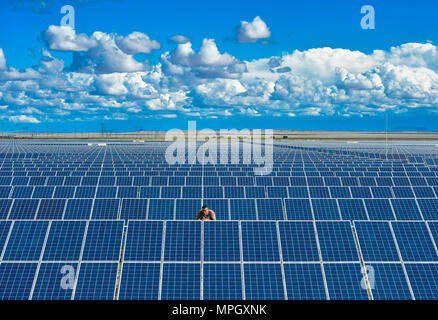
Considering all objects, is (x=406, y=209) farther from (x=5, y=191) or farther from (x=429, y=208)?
(x=5, y=191)

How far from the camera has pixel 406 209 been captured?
17094 mm

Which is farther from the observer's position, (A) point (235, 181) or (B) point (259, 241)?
(A) point (235, 181)

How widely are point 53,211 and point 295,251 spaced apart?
9.75m

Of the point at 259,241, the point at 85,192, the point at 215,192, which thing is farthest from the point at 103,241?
the point at 85,192

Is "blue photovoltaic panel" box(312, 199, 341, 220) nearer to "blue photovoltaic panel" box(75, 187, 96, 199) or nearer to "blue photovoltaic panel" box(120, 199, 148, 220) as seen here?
"blue photovoltaic panel" box(120, 199, 148, 220)

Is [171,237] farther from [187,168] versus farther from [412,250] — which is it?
[187,168]

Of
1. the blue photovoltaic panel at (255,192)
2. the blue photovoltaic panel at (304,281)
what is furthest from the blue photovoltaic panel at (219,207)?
the blue photovoltaic panel at (304,281)

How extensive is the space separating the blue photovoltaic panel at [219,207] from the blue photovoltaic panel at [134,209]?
2344 mm

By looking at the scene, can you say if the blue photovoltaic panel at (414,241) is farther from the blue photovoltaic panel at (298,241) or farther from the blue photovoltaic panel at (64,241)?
the blue photovoltaic panel at (64,241)

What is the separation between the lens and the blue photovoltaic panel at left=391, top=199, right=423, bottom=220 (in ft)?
54.9

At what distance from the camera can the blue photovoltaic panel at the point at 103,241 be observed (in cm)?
1145

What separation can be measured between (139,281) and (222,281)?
1849mm

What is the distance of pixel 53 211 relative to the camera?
57.0 feet
